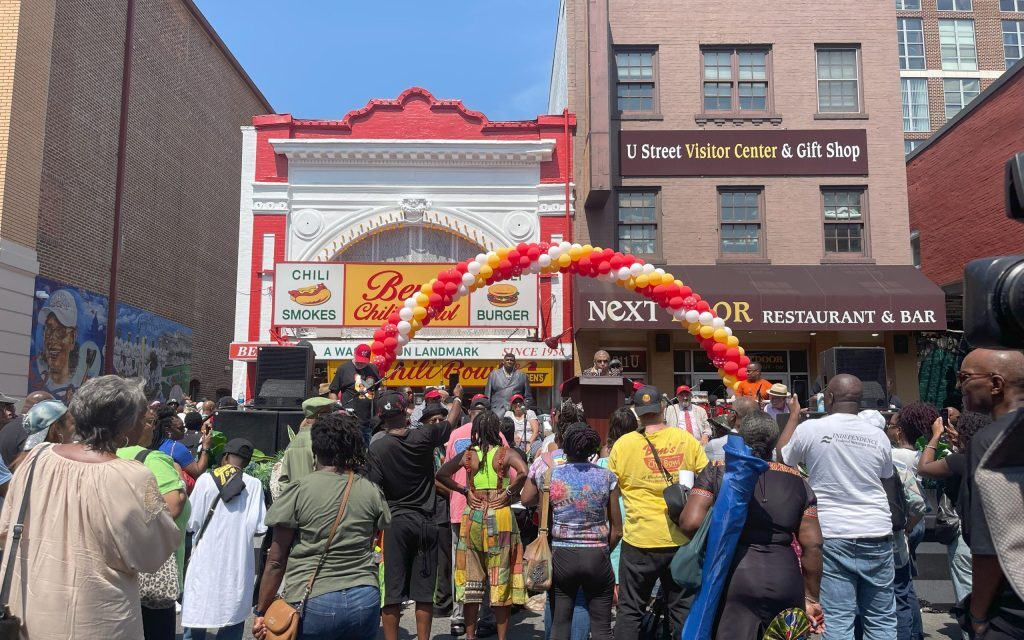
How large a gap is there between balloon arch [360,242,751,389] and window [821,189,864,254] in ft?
21.7

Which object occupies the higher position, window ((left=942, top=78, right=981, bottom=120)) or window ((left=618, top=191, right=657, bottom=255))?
window ((left=942, top=78, right=981, bottom=120))

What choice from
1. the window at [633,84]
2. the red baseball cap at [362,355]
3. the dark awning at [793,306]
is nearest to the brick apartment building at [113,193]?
the red baseball cap at [362,355]

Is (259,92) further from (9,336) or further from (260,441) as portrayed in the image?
(260,441)

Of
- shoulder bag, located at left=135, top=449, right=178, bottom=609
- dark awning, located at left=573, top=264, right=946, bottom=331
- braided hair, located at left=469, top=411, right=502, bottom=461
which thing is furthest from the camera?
dark awning, located at left=573, top=264, right=946, bottom=331

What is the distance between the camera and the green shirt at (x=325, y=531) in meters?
3.84

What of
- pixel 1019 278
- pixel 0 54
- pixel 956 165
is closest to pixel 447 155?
pixel 0 54

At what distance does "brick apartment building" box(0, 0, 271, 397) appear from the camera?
16.5m

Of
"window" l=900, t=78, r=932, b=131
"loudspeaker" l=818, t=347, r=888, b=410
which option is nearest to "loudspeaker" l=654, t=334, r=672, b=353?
"loudspeaker" l=818, t=347, r=888, b=410

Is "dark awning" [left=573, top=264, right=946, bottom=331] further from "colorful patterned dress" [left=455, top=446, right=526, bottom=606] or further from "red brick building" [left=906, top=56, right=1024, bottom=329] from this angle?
"colorful patterned dress" [left=455, top=446, right=526, bottom=606]

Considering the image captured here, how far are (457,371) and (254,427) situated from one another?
783 centimetres

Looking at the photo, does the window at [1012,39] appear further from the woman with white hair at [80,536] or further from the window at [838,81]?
the woman with white hair at [80,536]

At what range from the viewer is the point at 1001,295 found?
223 cm

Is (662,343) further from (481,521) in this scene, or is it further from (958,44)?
(958,44)

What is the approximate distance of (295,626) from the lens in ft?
12.3
